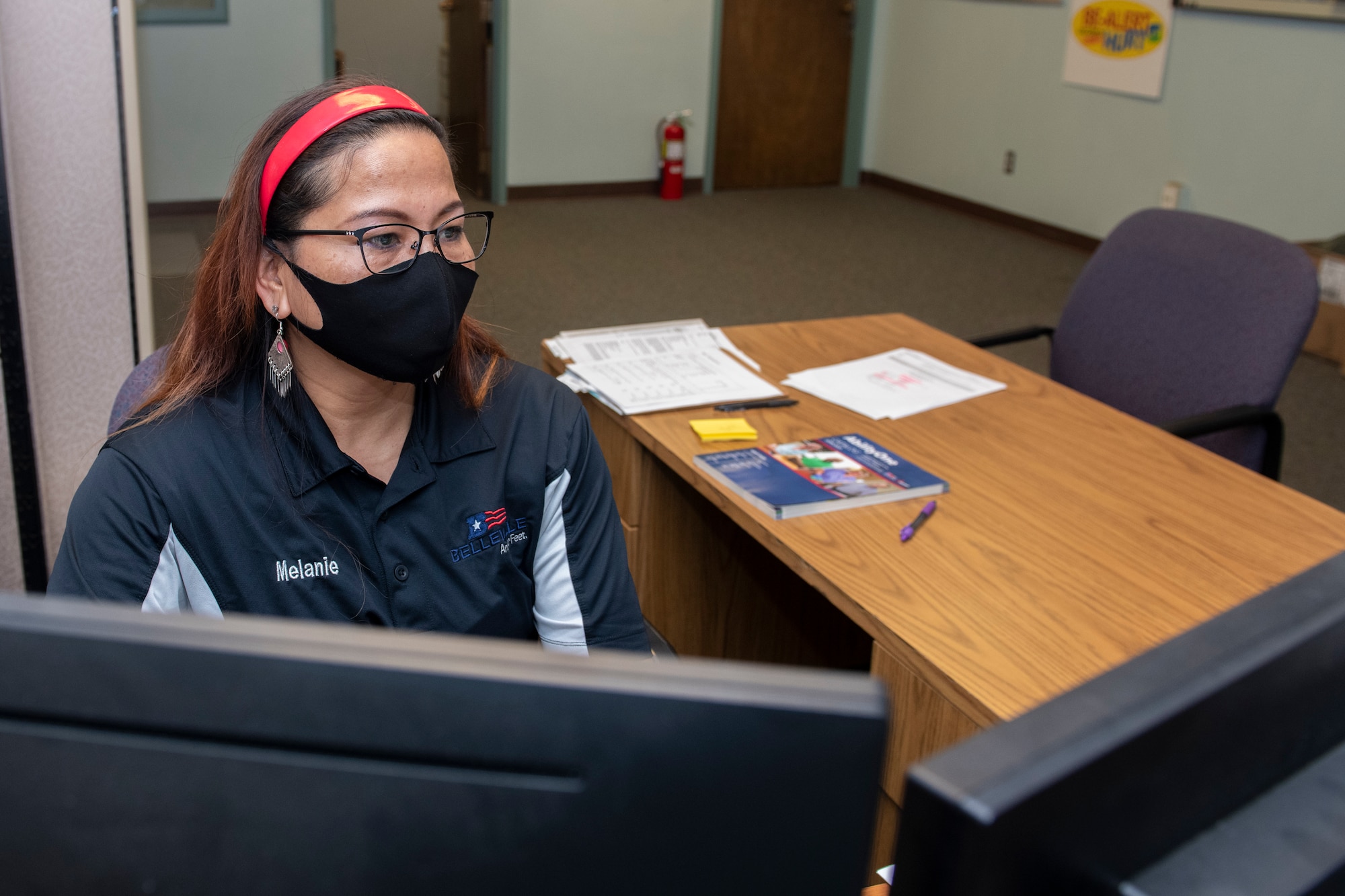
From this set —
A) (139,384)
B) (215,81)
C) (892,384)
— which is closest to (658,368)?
(892,384)

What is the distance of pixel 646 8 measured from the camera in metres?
6.02

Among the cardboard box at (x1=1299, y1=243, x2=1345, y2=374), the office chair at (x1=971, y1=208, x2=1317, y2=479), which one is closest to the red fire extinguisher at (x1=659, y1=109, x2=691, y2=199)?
the cardboard box at (x1=1299, y1=243, x2=1345, y2=374)

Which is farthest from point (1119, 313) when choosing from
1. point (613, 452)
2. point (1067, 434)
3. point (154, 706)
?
point (154, 706)

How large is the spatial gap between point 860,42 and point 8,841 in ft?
22.6

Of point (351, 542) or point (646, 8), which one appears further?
point (646, 8)

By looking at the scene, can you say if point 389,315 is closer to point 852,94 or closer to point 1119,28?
point 1119,28

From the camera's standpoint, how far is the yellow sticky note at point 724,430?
172 cm

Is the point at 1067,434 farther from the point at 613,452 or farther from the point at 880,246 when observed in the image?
the point at 880,246

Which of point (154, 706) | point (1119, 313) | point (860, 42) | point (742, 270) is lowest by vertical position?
point (742, 270)

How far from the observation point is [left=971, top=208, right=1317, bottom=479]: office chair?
1.95m

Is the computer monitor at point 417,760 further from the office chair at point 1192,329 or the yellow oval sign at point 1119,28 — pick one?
the yellow oval sign at point 1119,28

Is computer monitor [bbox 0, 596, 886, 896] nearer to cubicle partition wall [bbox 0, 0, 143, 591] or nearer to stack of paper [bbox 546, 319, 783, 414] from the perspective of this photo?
stack of paper [bbox 546, 319, 783, 414]

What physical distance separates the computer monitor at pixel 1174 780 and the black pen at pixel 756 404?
138 cm

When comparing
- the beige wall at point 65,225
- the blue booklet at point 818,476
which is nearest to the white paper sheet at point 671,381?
the blue booklet at point 818,476
